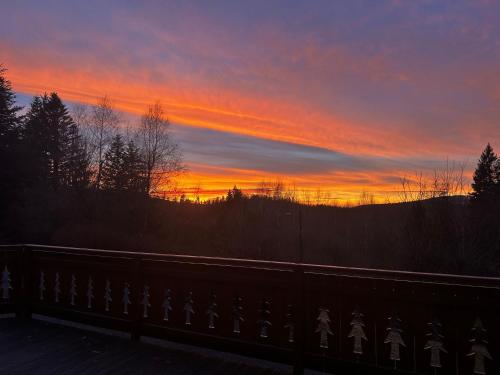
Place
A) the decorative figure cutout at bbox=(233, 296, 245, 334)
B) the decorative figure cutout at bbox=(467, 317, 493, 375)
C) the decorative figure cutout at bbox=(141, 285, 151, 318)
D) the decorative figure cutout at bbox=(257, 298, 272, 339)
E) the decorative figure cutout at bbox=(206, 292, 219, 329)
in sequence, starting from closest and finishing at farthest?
the decorative figure cutout at bbox=(467, 317, 493, 375), the decorative figure cutout at bbox=(257, 298, 272, 339), the decorative figure cutout at bbox=(233, 296, 245, 334), the decorative figure cutout at bbox=(206, 292, 219, 329), the decorative figure cutout at bbox=(141, 285, 151, 318)

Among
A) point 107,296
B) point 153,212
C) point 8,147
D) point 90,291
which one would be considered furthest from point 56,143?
point 107,296

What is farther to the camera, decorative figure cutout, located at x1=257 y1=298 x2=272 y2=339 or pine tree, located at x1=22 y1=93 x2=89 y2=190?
pine tree, located at x1=22 y1=93 x2=89 y2=190

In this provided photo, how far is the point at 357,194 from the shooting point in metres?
46.0

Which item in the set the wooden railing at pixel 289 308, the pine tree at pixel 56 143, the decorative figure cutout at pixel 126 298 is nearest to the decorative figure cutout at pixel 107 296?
the wooden railing at pixel 289 308

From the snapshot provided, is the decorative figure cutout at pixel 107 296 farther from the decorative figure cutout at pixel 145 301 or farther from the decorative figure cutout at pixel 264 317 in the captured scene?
the decorative figure cutout at pixel 264 317

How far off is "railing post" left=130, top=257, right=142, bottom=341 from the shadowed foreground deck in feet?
0.39

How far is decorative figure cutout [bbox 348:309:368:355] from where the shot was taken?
3342mm

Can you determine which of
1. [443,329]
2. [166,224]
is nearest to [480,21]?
[443,329]

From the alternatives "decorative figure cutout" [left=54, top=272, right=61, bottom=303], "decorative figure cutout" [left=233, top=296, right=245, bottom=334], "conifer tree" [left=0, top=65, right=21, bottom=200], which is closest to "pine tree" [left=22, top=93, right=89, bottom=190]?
"conifer tree" [left=0, top=65, right=21, bottom=200]

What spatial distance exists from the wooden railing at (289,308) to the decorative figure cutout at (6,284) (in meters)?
0.32

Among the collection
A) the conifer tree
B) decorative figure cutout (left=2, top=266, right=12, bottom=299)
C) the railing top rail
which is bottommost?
decorative figure cutout (left=2, top=266, right=12, bottom=299)

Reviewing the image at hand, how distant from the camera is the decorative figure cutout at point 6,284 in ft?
17.9

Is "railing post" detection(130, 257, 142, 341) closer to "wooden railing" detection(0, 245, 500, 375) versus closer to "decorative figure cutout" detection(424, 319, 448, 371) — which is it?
"wooden railing" detection(0, 245, 500, 375)

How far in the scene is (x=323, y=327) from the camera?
139 inches
